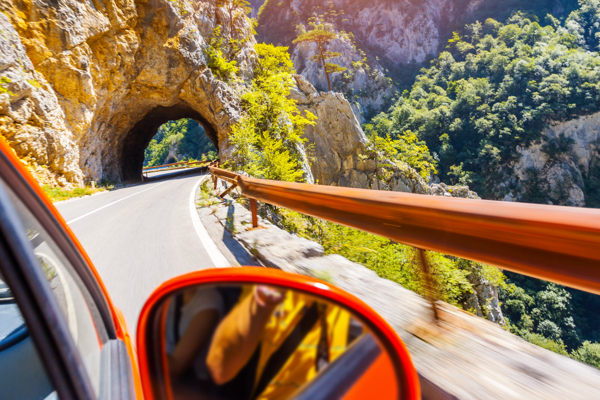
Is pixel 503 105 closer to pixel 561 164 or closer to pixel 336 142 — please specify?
pixel 561 164

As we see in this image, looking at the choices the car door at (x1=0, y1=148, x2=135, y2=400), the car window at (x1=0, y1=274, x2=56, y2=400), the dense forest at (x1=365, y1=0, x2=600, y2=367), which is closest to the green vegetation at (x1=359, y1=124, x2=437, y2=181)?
the dense forest at (x1=365, y1=0, x2=600, y2=367)

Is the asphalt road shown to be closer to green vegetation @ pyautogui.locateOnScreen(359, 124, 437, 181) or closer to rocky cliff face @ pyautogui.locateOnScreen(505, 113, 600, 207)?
green vegetation @ pyautogui.locateOnScreen(359, 124, 437, 181)

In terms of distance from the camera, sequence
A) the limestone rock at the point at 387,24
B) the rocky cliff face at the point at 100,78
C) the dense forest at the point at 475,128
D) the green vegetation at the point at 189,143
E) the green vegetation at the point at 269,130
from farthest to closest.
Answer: the limestone rock at the point at 387,24 < the green vegetation at the point at 189,143 < the green vegetation at the point at 269,130 < the rocky cliff face at the point at 100,78 < the dense forest at the point at 475,128

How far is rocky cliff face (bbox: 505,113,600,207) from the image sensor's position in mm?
48312

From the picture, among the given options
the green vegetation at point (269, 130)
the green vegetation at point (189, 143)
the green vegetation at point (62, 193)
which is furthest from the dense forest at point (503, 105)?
the green vegetation at point (189, 143)

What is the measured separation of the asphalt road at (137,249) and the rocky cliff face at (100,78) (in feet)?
26.0

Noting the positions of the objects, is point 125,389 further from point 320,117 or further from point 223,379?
point 320,117

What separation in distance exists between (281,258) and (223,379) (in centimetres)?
187

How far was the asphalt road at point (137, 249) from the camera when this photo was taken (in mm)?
2816

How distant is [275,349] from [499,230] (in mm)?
892

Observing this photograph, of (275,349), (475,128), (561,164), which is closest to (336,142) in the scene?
(275,349)

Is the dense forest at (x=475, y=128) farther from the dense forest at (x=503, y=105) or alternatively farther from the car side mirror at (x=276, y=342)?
the car side mirror at (x=276, y=342)

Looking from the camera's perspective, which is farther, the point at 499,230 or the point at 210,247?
the point at 210,247

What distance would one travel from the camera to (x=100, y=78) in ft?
52.1
